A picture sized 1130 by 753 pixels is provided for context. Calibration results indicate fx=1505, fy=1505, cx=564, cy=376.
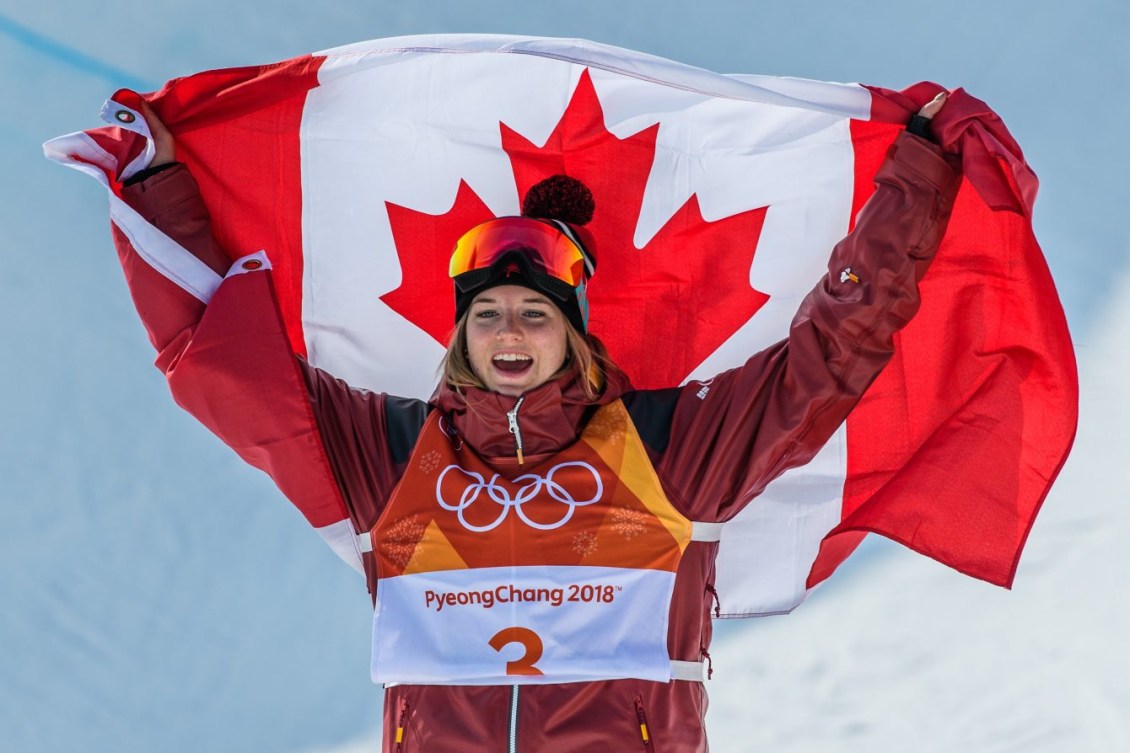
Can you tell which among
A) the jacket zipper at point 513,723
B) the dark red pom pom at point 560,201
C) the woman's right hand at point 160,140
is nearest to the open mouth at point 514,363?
the dark red pom pom at point 560,201

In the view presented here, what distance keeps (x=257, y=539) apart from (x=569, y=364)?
2433 mm

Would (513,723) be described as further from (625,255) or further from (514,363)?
(625,255)

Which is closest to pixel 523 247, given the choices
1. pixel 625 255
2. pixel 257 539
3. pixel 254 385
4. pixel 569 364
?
pixel 569 364

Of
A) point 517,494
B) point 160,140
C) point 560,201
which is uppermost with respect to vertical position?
point 160,140

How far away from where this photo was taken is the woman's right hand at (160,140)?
12.6ft

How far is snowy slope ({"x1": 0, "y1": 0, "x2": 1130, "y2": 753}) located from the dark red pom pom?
2046 millimetres

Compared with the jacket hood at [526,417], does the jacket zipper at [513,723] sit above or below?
below

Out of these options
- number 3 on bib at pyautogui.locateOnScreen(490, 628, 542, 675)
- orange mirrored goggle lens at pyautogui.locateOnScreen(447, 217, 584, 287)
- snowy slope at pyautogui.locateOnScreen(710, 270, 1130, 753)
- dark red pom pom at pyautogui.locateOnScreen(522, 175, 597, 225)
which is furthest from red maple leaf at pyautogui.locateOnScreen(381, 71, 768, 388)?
snowy slope at pyautogui.locateOnScreen(710, 270, 1130, 753)

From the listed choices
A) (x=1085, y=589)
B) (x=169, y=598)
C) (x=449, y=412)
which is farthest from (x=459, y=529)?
(x=1085, y=589)

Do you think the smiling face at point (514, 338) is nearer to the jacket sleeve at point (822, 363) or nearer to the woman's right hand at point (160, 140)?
the jacket sleeve at point (822, 363)

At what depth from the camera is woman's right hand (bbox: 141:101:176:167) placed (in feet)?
12.6

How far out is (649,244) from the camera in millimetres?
4277

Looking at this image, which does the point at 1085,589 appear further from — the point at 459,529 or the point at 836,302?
the point at 459,529

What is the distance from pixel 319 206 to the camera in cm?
426
